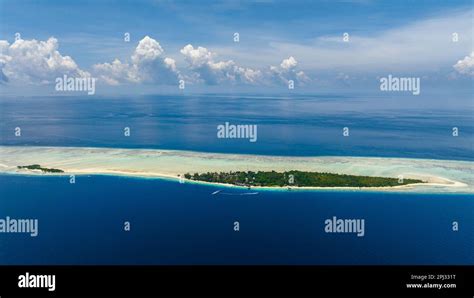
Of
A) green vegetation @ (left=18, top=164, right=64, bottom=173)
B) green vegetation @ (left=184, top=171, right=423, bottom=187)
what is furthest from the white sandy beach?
green vegetation @ (left=184, top=171, right=423, bottom=187)

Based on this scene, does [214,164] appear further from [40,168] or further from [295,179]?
[40,168]

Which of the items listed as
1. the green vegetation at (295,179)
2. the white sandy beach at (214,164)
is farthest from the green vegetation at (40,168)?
the green vegetation at (295,179)

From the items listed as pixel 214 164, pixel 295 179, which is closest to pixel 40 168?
pixel 214 164

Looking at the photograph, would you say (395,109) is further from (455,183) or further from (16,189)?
(16,189)

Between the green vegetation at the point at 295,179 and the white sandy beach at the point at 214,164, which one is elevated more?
the white sandy beach at the point at 214,164

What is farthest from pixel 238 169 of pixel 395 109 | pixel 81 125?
pixel 395 109

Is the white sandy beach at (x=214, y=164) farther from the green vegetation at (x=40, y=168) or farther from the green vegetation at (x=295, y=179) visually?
the green vegetation at (x=295, y=179)

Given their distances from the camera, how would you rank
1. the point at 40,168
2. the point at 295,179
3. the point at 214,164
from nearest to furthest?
the point at 295,179, the point at 40,168, the point at 214,164
